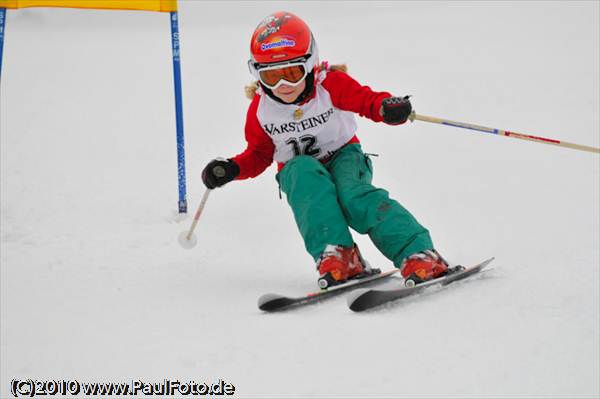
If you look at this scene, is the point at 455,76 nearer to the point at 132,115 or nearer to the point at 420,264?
the point at 132,115

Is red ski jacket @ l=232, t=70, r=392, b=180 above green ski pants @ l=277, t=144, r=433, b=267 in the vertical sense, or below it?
above

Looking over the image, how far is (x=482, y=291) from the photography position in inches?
111

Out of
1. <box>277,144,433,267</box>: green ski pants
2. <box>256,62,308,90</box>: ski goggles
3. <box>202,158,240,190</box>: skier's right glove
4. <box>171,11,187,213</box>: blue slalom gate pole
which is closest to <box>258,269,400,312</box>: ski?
<box>277,144,433,267</box>: green ski pants

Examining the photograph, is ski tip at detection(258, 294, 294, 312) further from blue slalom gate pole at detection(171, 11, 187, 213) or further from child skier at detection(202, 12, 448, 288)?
blue slalom gate pole at detection(171, 11, 187, 213)

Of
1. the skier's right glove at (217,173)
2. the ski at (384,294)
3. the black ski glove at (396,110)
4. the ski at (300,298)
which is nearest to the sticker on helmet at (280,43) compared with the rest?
the black ski glove at (396,110)

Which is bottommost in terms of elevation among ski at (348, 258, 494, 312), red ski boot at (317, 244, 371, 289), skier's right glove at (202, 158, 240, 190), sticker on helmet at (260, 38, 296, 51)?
ski at (348, 258, 494, 312)

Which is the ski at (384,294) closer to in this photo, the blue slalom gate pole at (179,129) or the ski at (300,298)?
the ski at (300,298)

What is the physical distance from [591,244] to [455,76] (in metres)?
4.79

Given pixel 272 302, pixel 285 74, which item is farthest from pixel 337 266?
pixel 285 74

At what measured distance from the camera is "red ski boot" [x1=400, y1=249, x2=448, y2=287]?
9.92 ft

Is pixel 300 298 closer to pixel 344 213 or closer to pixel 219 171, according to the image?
pixel 344 213

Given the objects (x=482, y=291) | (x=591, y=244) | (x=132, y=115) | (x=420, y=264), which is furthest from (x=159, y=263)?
(x=132, y=115)

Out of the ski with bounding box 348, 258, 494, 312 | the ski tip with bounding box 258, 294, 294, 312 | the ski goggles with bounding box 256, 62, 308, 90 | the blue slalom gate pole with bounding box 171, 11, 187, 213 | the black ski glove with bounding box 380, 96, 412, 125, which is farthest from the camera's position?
the blue slalom gate pole with bounding box 171, 11, 187, 213

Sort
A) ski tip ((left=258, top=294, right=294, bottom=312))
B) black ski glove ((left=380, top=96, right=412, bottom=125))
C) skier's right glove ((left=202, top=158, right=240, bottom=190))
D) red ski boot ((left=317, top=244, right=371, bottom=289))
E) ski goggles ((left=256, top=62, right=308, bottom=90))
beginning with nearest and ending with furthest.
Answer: ski tip ((left=258, top=294, right=294, bottom=312)) < red ski boot ((left=317, top=244, right=371, bottom=289)) < black ski glove ((left=380, top=96, right=412, bottom=125)) < ski goggles ((left=256, top=62, right=308, bottom=90)) < skier's right glove ((left=202, top=158, right=240, bottom=190))
